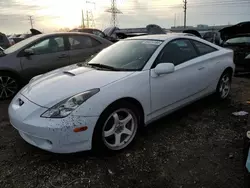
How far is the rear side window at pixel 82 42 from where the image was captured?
5973 mm

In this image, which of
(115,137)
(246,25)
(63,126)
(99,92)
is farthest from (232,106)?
(246,25)

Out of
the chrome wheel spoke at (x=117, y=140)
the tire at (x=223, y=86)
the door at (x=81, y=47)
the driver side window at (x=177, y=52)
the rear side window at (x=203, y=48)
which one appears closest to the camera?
the chrome wheel spoke at (x=117, y=140)

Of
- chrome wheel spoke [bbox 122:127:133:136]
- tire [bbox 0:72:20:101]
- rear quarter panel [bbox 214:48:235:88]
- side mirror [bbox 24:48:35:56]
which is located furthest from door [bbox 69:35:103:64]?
chrome wheel spoke [bbox 122:127:133:136]

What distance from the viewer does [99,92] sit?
2.70 meters

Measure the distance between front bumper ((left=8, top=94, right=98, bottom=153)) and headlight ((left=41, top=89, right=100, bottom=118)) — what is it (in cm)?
5

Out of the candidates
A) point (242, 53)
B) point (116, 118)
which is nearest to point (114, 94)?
point (116, 118)

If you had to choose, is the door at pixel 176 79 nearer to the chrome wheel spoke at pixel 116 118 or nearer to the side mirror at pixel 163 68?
the side mirror at pixel 163 68

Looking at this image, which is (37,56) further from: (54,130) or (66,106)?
(54,130)

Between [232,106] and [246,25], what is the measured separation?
18.8 feet

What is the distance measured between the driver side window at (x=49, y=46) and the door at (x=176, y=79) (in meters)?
3.09

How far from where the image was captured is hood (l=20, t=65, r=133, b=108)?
2723mm

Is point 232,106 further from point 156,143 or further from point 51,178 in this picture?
point 51,178

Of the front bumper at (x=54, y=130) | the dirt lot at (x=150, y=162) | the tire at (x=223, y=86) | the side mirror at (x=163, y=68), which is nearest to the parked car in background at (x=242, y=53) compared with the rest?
the tire at (x=223, y=86)

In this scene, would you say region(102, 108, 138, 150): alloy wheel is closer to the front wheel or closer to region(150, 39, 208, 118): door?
region(150, 39, 208, 118): door
